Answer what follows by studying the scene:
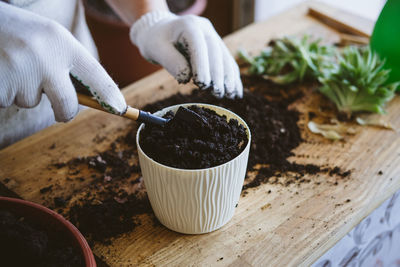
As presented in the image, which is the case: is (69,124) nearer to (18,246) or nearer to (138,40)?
(138,40)

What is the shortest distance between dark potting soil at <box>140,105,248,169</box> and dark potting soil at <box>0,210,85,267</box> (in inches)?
9.2

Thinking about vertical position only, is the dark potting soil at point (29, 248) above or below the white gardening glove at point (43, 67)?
below

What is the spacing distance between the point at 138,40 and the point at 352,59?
0.67 metres

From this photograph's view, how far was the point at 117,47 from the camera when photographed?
2.16 metres

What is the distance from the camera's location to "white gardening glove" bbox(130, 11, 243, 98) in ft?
3.37

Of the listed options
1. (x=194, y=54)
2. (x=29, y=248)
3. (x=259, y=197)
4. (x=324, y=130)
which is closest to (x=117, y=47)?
(x=194, y=54)

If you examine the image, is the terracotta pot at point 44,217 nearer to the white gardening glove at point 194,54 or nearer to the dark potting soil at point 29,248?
the dark potting soil at point 29,248

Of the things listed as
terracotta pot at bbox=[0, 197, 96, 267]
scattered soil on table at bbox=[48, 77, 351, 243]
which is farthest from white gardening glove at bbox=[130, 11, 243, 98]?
terracotta pot at bbox=[0, 197, 96, 267]

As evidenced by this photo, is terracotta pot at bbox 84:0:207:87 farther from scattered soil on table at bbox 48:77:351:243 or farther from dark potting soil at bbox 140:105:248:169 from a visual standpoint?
dark potting soil at bbox 140:105:248:169

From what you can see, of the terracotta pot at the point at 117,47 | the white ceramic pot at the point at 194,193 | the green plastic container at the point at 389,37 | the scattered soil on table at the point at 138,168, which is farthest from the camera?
the terracotta pot at the point at 117,47

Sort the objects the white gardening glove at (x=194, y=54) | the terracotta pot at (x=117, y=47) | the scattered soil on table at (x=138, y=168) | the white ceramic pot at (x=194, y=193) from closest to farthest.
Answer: the white ceramic pot at (x=194, y=193)
the scattered soil on table at (x=138, y=168)
the white gardening glove at (x=194, y=54)
the terracotta pot at (x=117, y=47)

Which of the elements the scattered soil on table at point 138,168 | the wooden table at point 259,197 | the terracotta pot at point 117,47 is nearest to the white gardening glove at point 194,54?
the scattered soil on table at point 138,168

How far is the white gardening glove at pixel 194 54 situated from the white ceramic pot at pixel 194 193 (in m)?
0.27

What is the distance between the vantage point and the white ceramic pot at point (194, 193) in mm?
757
